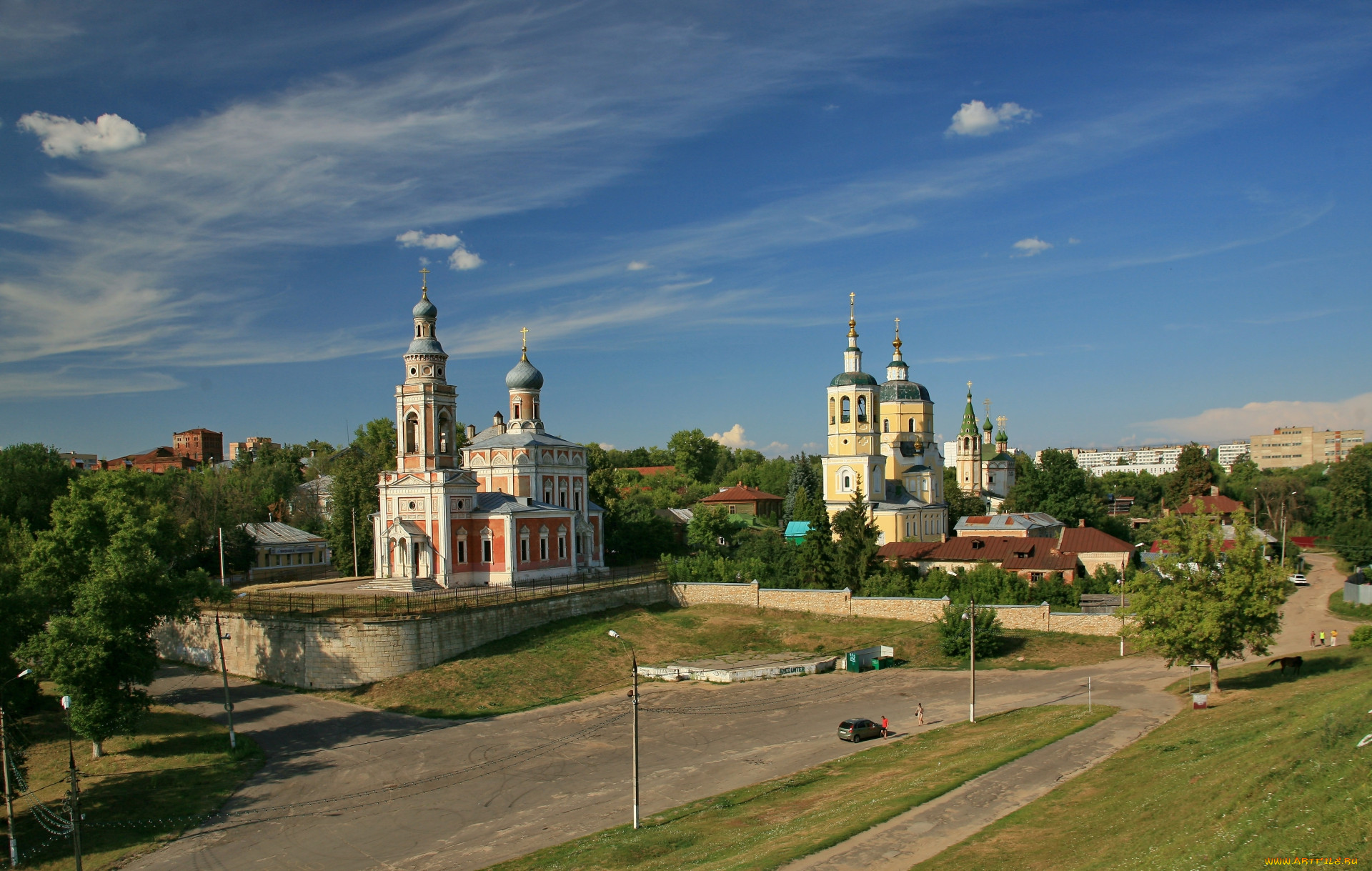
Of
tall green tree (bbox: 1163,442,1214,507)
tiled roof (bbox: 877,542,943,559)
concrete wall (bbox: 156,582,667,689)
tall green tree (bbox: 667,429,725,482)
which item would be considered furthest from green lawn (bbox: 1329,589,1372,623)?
tall green tree (bbox: 667,429,725,482)

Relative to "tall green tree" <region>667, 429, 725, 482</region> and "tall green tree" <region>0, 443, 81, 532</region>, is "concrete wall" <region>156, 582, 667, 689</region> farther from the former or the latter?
"tall green tree" <region>667, 429, 725, 482</region>

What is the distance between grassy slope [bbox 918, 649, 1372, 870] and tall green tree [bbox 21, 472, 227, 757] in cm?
2546

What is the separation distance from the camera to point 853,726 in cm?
2834

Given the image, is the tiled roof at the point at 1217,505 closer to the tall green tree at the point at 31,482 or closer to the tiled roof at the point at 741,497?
the tiled roof at the point at 741,497

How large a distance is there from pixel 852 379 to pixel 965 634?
26496mm

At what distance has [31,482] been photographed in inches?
1859

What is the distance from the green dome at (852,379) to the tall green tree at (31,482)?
147 ft

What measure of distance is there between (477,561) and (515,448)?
7913 millimetres

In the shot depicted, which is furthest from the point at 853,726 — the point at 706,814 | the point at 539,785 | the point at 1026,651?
the point at 1026,651

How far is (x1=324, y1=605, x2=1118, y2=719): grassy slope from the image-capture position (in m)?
34.9

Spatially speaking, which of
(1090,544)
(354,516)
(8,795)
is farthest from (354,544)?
(1090,544)

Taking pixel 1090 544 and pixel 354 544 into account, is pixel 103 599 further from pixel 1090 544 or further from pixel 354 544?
pixel 1090 544

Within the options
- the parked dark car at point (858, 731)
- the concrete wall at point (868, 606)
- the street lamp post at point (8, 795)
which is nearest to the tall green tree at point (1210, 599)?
the parked dark car at point (858, 731)

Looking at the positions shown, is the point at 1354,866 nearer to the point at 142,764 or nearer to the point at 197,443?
the point at 142,764
